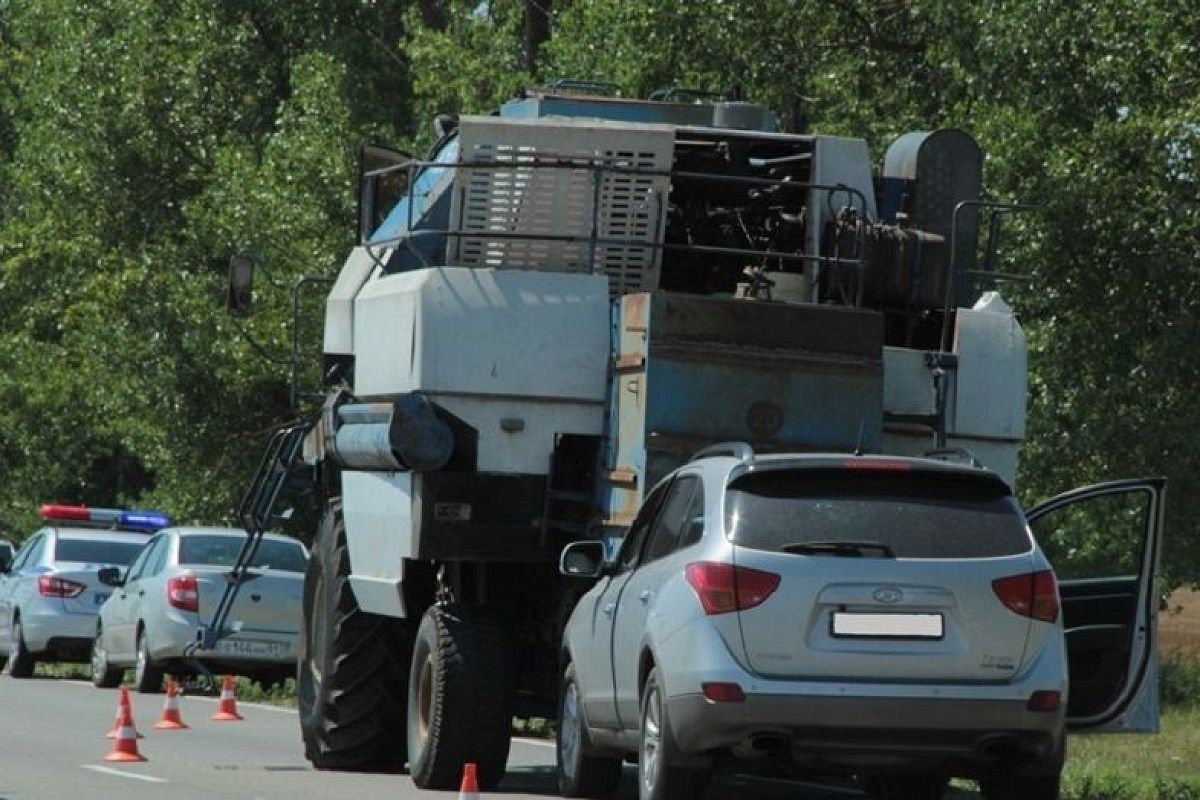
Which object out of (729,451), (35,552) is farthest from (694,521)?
(35,552)

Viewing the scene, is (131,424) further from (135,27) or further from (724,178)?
(724,178)

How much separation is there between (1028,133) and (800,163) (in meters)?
7.90

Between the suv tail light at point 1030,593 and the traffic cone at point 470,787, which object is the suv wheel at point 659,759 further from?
the suv tail light at point 1030,593

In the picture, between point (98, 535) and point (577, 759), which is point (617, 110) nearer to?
point (577, 759)

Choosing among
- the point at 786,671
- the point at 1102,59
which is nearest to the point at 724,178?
the point at 786,671

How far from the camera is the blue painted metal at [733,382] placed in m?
13.3

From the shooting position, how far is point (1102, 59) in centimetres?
2205

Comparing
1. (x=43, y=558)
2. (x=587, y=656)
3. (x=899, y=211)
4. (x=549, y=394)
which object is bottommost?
(x=43, y=558)

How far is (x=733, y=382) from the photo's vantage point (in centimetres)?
1339

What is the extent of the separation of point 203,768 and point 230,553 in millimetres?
10209

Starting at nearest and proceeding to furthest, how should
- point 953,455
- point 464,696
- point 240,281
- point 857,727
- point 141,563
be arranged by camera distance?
Result: point 857,727, point 953,455, point 464,696, point 240,281, point 141,563

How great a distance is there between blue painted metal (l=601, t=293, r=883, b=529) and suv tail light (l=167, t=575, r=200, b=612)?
40.0ft

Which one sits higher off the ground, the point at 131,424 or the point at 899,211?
the point at 899,211

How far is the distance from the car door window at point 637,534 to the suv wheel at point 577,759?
2.78 feet
